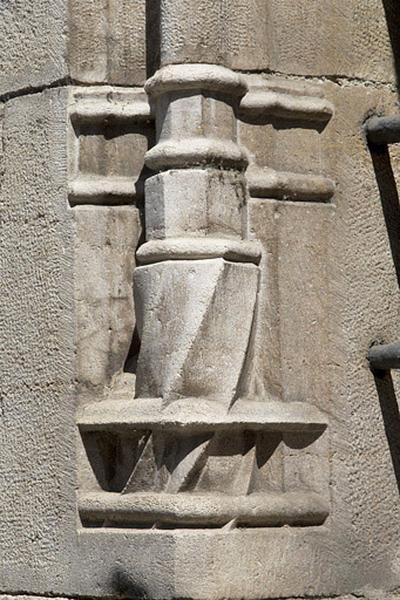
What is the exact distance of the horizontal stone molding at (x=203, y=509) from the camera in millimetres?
4727

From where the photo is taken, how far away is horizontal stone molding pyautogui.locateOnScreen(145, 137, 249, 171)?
16.0 ft

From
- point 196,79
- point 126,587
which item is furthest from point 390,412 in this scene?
point 196,79

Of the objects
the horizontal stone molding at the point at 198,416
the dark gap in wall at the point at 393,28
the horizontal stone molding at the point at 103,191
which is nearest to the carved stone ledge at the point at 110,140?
the horizontal stone molding at the point at 103,191

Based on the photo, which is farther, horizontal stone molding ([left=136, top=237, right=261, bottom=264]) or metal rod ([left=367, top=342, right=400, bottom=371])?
metal rod ([left=367, top=342, right=400, bottom=371])

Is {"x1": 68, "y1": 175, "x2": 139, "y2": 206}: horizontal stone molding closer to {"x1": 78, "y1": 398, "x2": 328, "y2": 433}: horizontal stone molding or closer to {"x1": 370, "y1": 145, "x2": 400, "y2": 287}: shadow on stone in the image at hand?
{"x1": 78, "y1": 398, "x2": 328, "y2": 433}: horizontal stone molding

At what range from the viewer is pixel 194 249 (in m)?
4.83

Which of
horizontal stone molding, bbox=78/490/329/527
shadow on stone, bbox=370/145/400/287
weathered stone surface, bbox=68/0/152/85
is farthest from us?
shadow on stone, bbox=370/145/400/287

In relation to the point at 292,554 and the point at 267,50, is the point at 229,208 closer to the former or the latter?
the point at 267,50

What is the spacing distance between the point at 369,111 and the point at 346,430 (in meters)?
0.88

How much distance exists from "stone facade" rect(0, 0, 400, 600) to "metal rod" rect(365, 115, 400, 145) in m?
0.02

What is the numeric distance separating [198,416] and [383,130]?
993 millimetres

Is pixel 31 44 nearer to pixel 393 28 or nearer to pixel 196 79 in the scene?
pixel 196 79

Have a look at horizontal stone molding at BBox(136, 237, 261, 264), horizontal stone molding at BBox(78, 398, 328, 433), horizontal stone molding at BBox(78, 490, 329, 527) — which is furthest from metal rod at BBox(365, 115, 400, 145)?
horizontal stone molding at BBox(78, 490, 329, 527)

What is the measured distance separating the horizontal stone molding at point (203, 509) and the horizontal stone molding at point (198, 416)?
0.56ft
